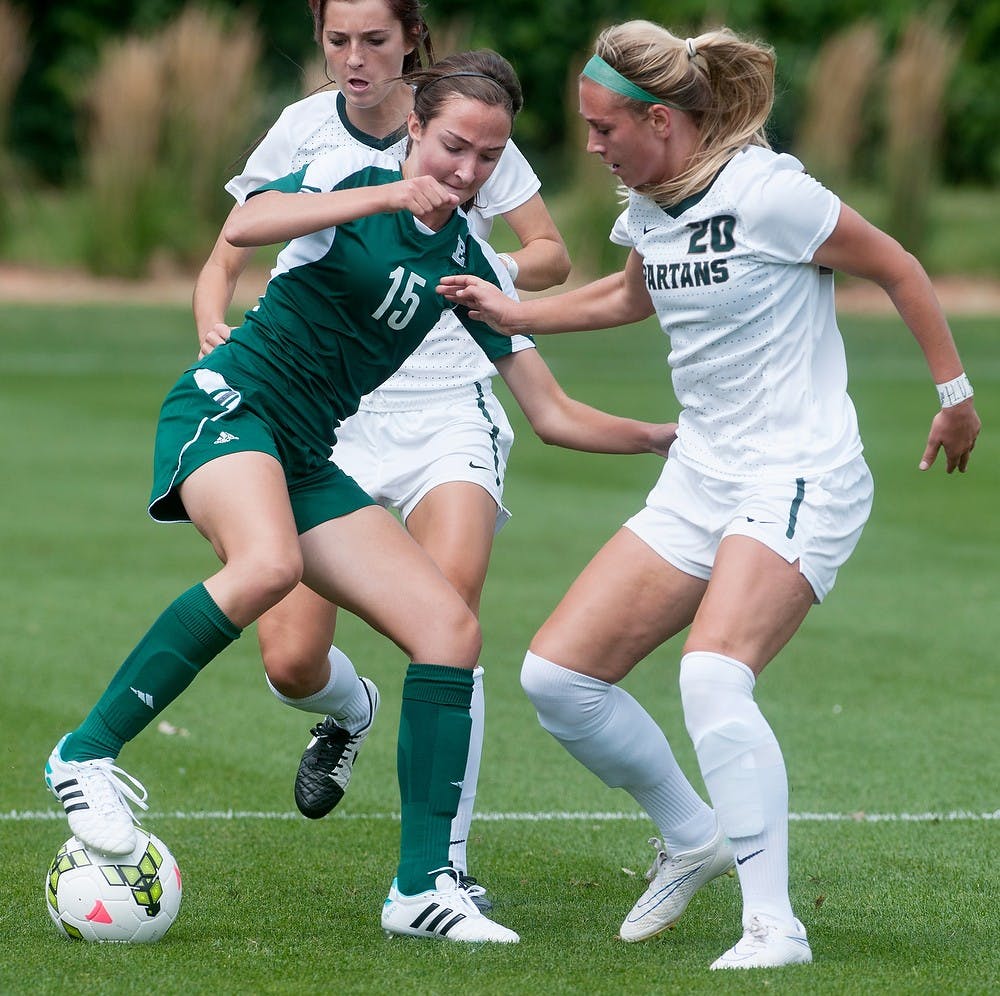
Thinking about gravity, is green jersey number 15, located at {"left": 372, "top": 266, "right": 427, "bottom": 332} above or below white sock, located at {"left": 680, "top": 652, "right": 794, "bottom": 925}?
above

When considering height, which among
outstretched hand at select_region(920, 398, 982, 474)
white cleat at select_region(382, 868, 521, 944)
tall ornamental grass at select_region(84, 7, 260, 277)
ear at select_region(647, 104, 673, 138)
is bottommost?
tall ornamental grass at select_region(84, 7, 260, 277)

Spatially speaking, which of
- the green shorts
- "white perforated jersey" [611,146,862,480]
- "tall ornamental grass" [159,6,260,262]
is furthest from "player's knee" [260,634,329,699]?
"tall ornamental grass" [159,6,260,262]

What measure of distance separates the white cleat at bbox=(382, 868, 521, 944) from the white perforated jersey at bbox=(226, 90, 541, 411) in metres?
1.81

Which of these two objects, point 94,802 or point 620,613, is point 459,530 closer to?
point 620,613

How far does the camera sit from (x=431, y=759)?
4.48 meters

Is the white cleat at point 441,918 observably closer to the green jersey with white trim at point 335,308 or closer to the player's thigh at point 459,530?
the player's thigh at point 459,530

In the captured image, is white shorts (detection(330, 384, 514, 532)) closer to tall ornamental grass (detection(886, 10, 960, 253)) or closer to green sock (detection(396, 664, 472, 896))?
green sock (detection(396, 664, 472, 896))

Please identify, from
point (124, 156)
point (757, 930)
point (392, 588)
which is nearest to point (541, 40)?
point (124, 156)

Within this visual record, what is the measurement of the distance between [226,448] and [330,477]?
37 cm

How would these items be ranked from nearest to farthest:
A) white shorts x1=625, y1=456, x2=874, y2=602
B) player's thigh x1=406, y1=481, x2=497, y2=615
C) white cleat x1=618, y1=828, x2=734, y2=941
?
white shorts x1=625, y1=456, x2=874, y2=602
white cleat x1=618, y1=828, x2=734, y2=941
player's thigh x1=406, y1=481, x2=497, y2=615

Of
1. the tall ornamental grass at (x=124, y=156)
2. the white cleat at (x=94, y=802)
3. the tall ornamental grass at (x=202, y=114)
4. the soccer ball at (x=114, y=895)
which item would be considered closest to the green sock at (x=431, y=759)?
the soccer ball at (x=114, y=895)

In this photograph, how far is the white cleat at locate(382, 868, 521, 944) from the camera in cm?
438

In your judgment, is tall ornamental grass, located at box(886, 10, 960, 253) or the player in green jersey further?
tall ornamental grass, located at box(886, 10, 960, 253)

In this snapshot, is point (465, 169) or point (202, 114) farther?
point (202, 114)
